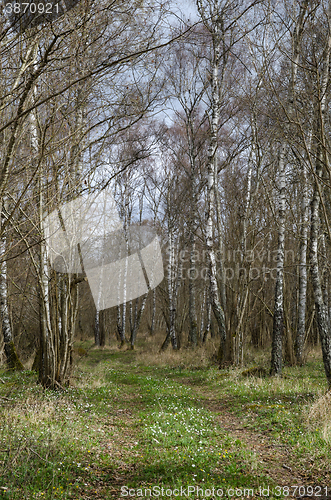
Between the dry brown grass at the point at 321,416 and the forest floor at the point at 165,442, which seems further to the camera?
the dry brown grass at the point at 321,416

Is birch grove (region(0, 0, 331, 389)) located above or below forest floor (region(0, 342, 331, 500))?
above

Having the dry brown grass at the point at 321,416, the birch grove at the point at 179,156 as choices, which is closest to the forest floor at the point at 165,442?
the dry brown grass at the point at 321,416

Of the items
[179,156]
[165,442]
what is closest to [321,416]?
[165,442]

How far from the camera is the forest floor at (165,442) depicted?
12.1 feet

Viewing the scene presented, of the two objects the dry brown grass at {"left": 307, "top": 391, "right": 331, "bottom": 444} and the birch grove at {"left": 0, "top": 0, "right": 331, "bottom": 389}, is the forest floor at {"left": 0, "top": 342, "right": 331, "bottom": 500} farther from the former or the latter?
the birch grove at {"left": 0, "top": 0, "right": 331, "bottom": 389}

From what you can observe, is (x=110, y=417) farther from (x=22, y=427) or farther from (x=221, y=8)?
(x=221, y=8)

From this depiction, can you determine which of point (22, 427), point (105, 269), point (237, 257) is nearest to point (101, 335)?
point (105, 269)

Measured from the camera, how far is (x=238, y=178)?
54.6ft

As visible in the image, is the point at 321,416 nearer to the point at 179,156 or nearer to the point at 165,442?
the point at 165,442

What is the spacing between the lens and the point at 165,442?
4863 millimetres

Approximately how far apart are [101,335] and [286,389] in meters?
15.0

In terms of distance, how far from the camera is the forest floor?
146 inches

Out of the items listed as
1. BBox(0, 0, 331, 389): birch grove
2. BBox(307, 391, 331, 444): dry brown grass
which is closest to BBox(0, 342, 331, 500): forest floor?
BBox(307, 391, 331, 444): dry brown grass

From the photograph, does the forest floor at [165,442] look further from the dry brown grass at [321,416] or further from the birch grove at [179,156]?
the birch grove at [179,156]
